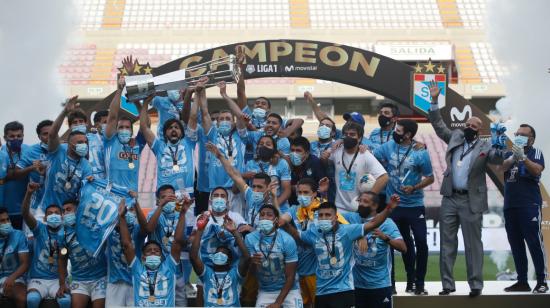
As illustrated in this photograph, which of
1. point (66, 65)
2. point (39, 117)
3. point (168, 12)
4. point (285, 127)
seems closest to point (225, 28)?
point (168, 12)

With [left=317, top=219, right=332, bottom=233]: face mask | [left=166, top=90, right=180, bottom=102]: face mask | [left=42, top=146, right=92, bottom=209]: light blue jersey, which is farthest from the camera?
[left=166, top=90, right=180, bottom=102]: face mask

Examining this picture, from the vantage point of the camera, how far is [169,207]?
29.7 feet

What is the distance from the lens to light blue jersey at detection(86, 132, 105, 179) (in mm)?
9781

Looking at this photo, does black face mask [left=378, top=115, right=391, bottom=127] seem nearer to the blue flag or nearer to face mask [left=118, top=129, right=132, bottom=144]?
face mask [left=118, top=129, right=132, bottom=144]

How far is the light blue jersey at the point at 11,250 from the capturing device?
9203mm

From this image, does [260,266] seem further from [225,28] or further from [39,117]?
[225,28]

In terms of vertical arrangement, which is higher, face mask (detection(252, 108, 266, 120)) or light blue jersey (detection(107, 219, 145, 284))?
face mask (detection(252, 108, 266, 120))

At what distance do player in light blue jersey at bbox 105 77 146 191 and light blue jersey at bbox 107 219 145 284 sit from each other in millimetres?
584

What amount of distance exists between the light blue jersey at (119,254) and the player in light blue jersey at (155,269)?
29 centimetres

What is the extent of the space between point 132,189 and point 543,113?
20885 millimetres

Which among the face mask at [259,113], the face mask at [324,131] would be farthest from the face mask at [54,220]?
the face mask at [324,131]

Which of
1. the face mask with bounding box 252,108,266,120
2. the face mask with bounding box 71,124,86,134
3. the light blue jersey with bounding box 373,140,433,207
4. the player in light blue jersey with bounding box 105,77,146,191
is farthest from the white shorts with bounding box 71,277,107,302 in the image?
the light blue jersey with bounding box 373,140,433,207

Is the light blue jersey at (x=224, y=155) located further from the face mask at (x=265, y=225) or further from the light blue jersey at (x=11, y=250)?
the light blue jersey at (x=11, y=250)

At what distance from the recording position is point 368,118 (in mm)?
34906
